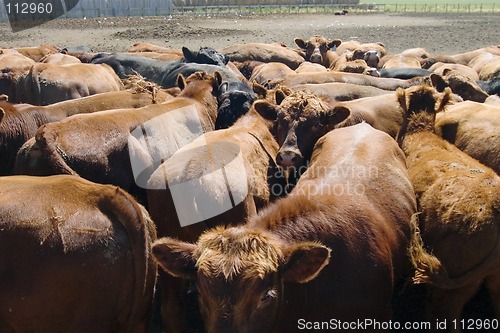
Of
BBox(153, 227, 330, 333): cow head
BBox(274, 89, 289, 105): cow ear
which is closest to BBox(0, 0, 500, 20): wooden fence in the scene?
BBox(274, 89, 289, 105): cow ear

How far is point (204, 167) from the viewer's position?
14.4ft

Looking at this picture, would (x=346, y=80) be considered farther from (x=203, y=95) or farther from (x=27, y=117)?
(x=27, y=117)

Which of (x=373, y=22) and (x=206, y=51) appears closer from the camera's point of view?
(x=206, y=51)

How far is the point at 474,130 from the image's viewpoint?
606 centimetres

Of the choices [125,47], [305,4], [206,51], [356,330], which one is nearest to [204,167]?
[356,330]

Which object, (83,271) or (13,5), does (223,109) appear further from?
(13,5)

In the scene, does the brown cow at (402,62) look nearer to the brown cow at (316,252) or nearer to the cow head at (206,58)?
the cow head at (206,58)

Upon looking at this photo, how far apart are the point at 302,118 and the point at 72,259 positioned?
10.2 feet

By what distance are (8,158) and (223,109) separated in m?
2.44

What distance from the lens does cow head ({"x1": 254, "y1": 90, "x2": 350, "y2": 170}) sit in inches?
224

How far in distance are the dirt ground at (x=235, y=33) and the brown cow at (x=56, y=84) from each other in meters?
13.6

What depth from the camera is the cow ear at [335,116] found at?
5.92 metres

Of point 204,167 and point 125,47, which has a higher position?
point 204,167

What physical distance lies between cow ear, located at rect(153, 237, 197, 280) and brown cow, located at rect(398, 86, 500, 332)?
1688mm
